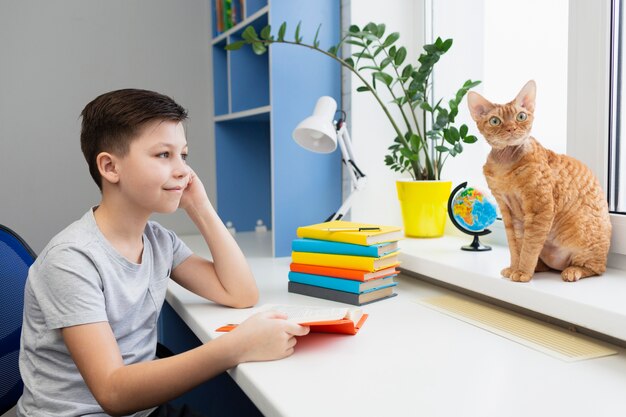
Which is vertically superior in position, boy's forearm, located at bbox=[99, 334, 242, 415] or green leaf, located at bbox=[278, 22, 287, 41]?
green leaf, located at bbox=[278, 22, 287, 41]

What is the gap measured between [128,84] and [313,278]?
147cm

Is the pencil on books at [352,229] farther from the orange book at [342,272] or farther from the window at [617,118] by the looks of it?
the window at [617,118]

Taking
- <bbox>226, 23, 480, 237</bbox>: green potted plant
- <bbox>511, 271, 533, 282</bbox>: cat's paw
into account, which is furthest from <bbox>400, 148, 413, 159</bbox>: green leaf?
<bbox>511, 271, 533, 282</bbox>: cat's paw

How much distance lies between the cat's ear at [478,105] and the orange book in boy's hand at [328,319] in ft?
1.52

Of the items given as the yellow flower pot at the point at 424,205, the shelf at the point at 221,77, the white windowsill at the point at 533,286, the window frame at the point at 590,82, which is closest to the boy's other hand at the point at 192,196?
the white windowsill at the point at 533,286

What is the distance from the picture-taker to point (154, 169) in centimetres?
103

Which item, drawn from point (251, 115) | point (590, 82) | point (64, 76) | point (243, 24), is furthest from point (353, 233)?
point (64, 76)

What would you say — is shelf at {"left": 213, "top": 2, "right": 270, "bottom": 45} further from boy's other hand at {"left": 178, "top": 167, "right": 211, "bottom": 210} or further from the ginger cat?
the ginger cat

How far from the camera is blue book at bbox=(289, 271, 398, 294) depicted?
3.93ft

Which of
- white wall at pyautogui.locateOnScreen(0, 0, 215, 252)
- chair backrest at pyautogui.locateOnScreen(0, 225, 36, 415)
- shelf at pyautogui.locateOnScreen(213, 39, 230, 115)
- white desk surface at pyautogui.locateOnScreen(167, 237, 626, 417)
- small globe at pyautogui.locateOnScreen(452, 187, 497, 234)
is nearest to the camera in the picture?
white desk surface at pyautogui.locateOnScreen(167, 237, 626, 417)

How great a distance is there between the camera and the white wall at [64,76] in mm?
2178

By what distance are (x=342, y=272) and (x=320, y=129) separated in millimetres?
422

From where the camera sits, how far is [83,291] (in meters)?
0.91

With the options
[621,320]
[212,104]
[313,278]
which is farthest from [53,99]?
[621,320]
